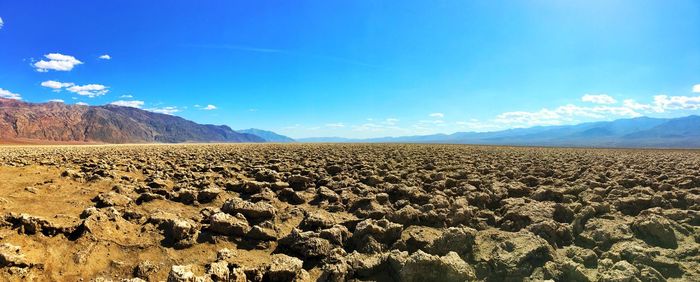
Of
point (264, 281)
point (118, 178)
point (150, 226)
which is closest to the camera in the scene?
point (264, 281)

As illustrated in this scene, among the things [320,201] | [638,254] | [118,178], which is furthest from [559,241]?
[118,178]

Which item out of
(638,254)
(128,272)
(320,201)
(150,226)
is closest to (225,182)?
(320,201)

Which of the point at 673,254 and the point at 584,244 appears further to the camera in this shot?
the point at 584,244

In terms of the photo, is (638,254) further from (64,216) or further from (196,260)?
(64,216)

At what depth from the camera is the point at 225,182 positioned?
8.67 meters

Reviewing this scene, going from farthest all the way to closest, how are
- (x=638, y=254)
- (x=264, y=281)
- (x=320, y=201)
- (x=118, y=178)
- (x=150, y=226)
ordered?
(x=118, y=178) → (x=320, y=201) → (x=150, y=226) → (x=638, y=254) → (x=264, y=281)

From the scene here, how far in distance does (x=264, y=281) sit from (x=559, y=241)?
3427mm

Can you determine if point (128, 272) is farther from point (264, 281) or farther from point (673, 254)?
point (673, 254)

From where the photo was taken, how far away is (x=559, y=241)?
4.61 metres

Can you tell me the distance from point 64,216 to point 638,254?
6.52 meters

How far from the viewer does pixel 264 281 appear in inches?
139

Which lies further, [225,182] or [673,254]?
[225,182]

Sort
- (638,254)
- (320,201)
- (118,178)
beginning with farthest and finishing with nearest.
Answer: (118,178) < (320,201) < (638,254)

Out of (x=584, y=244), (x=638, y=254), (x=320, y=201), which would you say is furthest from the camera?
(x=320, y=201)
